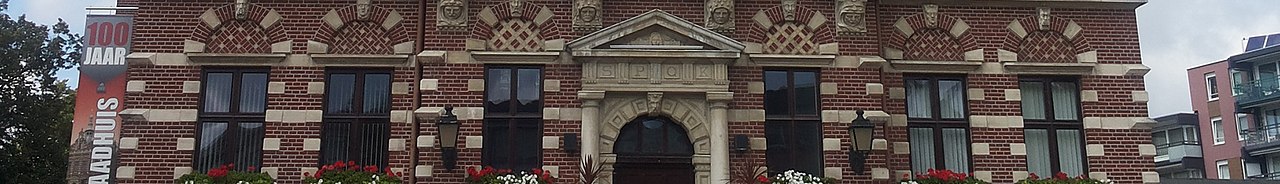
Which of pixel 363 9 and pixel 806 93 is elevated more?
pixel 363 9

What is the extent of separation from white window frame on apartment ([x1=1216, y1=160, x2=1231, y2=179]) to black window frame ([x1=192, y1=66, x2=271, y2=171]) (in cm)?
3870

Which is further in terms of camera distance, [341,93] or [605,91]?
[341,93]

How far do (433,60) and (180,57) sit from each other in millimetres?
3613

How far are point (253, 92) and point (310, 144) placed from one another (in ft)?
4.17

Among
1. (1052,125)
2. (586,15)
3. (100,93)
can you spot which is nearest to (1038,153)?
(1052,125)

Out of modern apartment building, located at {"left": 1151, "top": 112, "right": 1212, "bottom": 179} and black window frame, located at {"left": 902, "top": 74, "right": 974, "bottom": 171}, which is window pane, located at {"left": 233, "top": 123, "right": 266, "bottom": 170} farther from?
modern apartment building, located at {"left": 1151, "top": 112, "right": 1212, "bottom": 179}

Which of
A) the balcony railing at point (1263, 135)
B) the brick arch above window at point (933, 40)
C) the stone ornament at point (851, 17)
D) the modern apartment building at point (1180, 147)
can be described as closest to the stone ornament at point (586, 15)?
the stone ornament at point (851, 17)

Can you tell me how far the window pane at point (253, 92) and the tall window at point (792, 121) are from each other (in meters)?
7.05

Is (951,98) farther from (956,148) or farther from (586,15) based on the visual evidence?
(586,15)

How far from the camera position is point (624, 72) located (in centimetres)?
1645

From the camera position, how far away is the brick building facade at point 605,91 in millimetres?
16375

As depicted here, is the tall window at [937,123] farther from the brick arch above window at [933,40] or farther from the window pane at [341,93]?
the window pane at [341,93]

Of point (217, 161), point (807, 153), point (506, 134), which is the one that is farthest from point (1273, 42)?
point (217, 161)

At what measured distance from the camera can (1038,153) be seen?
1769 centimetres
